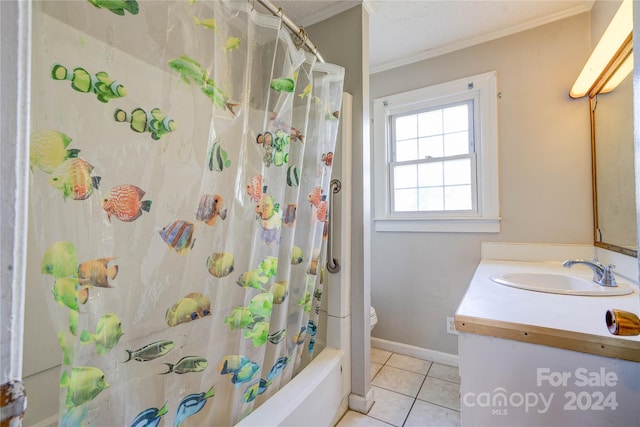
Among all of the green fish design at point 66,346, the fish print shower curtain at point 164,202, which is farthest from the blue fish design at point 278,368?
the green fish design at point 66,346

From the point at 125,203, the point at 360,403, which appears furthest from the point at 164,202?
the point at 360,403

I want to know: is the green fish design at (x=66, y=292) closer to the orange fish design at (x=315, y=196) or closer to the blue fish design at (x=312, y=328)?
the orange fish design at (x=315, y=196)

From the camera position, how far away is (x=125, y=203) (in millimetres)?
771

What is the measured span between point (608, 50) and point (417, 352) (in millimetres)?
2101

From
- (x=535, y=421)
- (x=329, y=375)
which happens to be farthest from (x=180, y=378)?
(x=535, y=421)

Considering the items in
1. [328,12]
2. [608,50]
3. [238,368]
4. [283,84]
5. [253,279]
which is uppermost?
[328,12]

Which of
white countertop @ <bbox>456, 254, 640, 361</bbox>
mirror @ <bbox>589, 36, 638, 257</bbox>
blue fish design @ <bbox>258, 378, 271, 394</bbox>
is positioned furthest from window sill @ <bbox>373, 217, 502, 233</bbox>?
blue fish design @ <bbox>258, 378, 271, 394</bbox>

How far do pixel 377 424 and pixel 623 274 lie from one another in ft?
4.63

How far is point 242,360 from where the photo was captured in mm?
998

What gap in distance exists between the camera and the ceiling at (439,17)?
1644 millimetres

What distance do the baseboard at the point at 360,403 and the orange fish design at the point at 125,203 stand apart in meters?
1.45

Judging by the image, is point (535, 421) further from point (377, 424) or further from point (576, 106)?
point (576, 106)

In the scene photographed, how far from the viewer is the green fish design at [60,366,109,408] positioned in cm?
65

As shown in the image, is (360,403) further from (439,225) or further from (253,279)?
(439,225)
